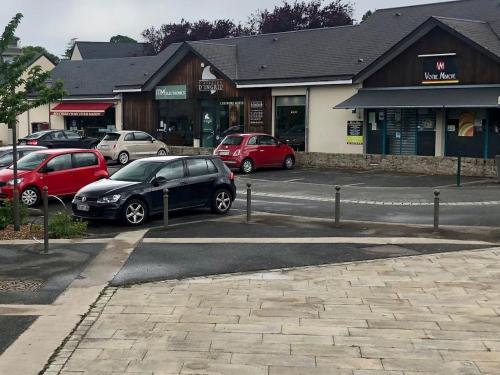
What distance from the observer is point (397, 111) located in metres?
29.5

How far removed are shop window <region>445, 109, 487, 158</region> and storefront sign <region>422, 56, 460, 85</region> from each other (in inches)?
53.6

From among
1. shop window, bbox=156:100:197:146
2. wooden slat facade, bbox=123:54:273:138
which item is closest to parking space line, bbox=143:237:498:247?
wooden slat facade, bbox=123:54:273:138

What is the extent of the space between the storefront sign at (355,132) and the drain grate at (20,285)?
2271cm

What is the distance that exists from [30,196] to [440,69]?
57.5 ft

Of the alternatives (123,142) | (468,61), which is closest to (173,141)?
(123,142)

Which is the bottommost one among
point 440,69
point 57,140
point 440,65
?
point 57,140

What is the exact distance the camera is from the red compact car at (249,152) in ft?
93.0

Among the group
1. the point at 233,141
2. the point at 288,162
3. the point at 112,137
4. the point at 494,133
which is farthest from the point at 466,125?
the point at 112,137

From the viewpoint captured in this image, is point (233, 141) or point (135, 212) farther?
point (233, 141)

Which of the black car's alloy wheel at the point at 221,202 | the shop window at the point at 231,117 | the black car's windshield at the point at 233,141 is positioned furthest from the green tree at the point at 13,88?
the shop window at the point at 231,117

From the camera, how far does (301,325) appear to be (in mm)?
7492

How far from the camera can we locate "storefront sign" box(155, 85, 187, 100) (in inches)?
1504

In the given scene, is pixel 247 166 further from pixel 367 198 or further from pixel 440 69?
pixel 367 198

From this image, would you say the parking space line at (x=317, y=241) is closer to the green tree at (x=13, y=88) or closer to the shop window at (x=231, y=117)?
the green tree at (x=13, y=88)
